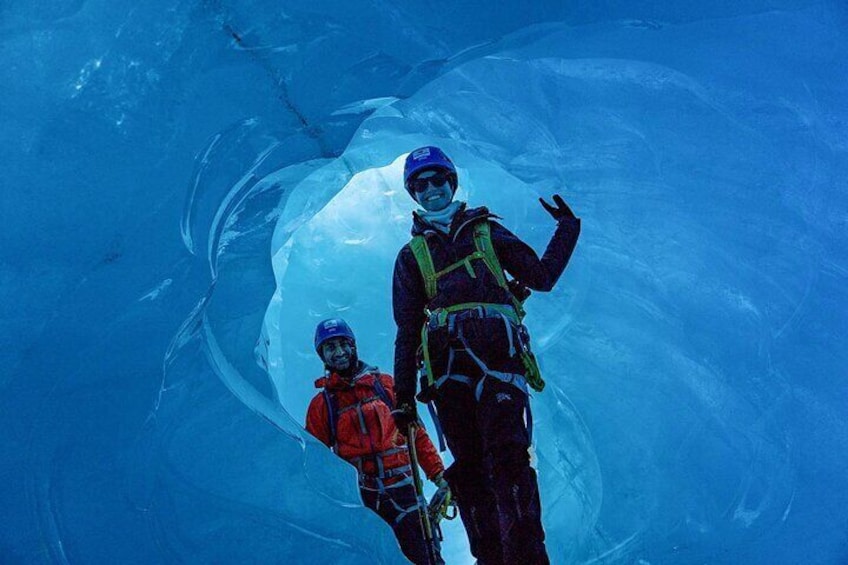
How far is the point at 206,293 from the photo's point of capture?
446 cm

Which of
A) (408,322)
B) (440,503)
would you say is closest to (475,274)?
(408,322)

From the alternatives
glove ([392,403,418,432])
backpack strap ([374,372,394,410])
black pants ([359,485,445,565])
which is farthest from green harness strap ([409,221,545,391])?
black pants ([359,485,445,565])

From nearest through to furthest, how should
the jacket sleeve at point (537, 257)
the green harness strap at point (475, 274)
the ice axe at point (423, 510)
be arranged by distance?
1. the green harness strap at point (475, 274)
2. the jacket sleeve at point (537, 257)
3. the ice axe at point (423, 510)

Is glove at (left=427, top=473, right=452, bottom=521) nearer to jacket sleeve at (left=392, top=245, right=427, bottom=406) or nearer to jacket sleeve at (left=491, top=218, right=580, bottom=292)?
jacket sleeve at (left=392, top=245, right=427, bottom=406)

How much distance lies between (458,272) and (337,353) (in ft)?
6.12

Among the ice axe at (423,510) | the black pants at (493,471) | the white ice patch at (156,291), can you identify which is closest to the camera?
the black pants at (493,471)

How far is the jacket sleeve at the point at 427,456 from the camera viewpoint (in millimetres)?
4824

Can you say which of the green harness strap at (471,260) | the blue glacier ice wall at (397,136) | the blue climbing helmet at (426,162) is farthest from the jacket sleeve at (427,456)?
the blue climbing helmet at (426,162)

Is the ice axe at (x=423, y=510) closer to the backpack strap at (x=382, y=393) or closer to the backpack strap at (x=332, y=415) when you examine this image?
the backpack strap at (x=382, y=393)

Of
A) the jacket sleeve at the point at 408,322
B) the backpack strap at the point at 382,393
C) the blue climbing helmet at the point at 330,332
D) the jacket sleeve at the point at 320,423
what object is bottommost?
the jacket sleeve at the point at 320,423

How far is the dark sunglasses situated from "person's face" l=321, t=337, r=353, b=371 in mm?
1704

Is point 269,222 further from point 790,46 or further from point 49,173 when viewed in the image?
point 790,46

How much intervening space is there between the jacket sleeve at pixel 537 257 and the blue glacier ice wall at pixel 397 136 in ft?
4.92

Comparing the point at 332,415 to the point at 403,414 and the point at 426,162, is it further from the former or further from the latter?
the point at 426,162
